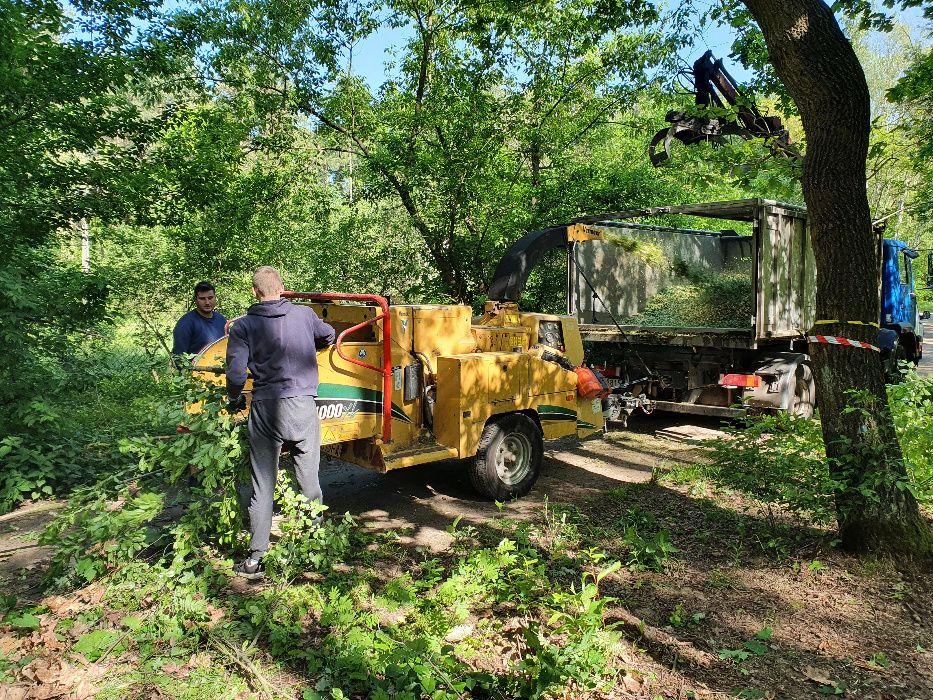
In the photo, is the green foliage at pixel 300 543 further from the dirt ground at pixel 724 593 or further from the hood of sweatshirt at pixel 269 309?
the hood of sweatshirt at pixel 269 309

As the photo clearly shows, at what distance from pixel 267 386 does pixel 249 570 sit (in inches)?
46.2

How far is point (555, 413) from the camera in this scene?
21.0 ft

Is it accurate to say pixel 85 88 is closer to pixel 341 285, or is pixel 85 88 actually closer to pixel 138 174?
pixel 138 174

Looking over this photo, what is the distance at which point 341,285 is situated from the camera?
13.2 m

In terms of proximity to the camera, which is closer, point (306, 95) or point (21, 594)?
point (21, 594)

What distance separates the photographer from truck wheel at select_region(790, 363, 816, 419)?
27.7ft

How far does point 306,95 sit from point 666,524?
8.87m

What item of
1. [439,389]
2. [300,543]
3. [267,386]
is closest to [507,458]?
[439,389]

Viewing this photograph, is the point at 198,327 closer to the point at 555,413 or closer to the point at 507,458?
the point at 507,458

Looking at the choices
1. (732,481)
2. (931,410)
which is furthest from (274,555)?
(931,410)

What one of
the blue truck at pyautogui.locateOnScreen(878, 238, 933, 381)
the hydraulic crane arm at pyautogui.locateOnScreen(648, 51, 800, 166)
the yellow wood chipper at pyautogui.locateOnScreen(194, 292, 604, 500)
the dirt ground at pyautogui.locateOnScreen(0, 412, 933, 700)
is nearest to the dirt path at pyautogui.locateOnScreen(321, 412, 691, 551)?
the dirt ground at pyautogui.locateOnScreen(0, 412, 933, 700)

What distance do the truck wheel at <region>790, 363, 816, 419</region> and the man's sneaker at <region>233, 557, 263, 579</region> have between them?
6.91 meters

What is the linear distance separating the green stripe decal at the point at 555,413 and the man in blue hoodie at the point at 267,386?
8.69ft

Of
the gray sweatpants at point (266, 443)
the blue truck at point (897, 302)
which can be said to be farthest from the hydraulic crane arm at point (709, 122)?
the gray sweatpants at point (266, 443)
